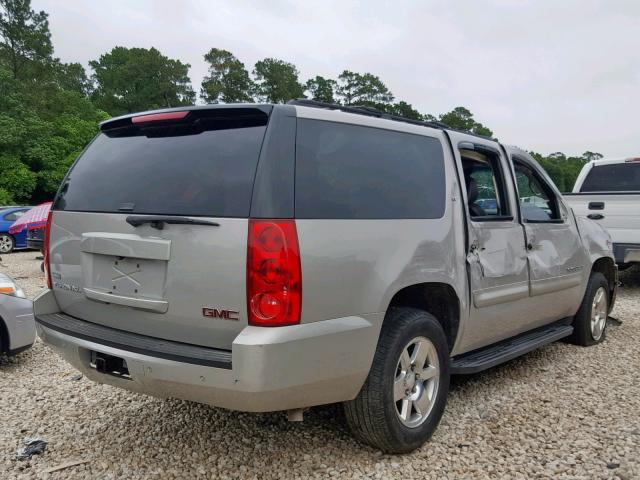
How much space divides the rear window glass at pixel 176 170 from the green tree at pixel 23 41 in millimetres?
46039

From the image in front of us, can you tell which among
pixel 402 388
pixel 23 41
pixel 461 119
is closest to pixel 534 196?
pixel 402 388

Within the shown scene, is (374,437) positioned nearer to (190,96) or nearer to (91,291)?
(91,291)

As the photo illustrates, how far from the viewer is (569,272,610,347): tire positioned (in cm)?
504

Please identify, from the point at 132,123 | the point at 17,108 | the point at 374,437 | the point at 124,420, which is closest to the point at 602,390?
the point at 374,437

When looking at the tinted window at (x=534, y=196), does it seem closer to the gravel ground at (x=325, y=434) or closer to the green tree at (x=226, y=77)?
the gravel ground at (x=325, y=434)

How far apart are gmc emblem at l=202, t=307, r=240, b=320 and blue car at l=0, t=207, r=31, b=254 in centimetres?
1523

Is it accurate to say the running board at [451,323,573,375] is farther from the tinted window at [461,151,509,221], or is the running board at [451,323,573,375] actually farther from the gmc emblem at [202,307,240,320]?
the gmc emblem at [202,307,240,320]

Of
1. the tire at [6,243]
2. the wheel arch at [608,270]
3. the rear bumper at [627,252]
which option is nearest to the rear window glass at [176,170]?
the wheel arch at [608,270]

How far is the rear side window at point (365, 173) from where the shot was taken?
2.57 meters

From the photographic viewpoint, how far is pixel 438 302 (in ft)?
11.2

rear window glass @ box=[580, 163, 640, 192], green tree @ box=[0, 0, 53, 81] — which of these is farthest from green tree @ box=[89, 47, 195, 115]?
rear window glass @ box=[580, 163, 640, 192]

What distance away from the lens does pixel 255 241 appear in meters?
2.35

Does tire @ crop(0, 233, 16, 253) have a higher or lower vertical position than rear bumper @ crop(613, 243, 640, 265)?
lower

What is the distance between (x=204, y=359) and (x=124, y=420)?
1540mm
